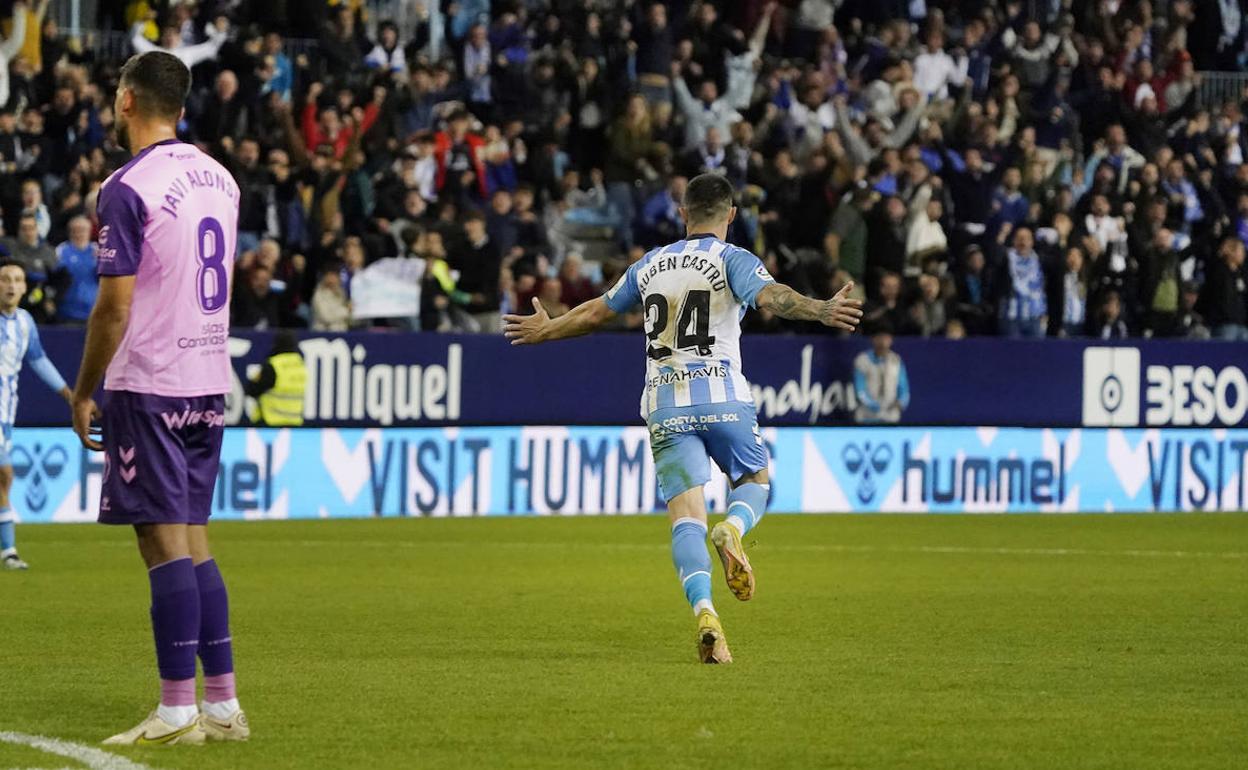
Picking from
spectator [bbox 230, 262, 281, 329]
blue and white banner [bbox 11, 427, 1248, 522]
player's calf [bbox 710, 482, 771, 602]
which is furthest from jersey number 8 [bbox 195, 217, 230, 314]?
spectator [bbox 230, 262, 281, 329]

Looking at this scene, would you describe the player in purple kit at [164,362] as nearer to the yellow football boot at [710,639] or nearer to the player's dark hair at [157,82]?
the player's dark hair at [157,82]

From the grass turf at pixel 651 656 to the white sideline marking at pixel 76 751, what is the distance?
0.31ft

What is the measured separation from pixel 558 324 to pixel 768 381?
13.6 metres

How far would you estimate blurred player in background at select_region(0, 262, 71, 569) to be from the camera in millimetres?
15508

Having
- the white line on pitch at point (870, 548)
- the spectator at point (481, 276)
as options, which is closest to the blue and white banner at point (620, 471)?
the spectator at point (481, 276)

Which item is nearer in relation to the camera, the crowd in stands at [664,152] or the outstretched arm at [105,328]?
the outstretched arm at [105,328]

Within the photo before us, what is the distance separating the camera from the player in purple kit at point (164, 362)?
23.0 feet

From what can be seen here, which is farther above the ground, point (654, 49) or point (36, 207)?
point (654, 49)

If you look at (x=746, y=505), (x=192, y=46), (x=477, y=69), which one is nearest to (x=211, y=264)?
(x=746, y=505)

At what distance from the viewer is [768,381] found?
23.7 metres

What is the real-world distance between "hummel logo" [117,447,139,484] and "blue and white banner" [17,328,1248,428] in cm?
1335

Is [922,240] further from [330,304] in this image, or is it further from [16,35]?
[16,35]

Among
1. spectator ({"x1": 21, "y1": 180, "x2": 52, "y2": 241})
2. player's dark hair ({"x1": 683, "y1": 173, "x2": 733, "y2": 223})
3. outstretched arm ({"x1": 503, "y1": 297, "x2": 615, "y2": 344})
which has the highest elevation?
spectator ({"x1": 21, "y1": 180, "x2": 52, "y2": 241})

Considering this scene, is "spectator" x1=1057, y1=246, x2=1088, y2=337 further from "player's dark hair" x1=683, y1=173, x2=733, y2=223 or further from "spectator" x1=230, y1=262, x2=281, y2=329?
"player's dark hair" x1=683, y1=173, x2=733, y2=223
